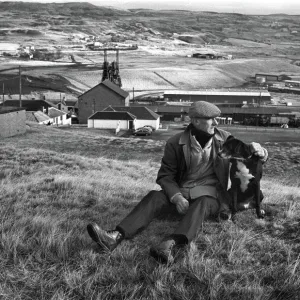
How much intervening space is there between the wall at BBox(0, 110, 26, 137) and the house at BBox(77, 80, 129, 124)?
22173mm

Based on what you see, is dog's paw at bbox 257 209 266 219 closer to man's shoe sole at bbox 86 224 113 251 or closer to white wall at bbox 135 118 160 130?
man's shoe sole at bbox 86 224 113 251

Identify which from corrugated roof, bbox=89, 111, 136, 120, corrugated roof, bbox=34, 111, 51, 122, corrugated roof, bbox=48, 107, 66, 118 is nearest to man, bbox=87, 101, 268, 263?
corrugated roof, bbox=89, 111, 136, 120

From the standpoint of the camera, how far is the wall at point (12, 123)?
83.6 ft

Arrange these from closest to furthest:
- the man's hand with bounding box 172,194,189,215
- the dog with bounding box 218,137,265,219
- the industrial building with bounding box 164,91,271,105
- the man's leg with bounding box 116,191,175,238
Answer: the man's leg with bounding box 116,191,175,238, the man's hand with bounding box 172,194,189,215, the dog with bounding box 218,137,265,219, the industrial building with bounding box 164,91,271,105

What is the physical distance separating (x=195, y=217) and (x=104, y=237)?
87 cm

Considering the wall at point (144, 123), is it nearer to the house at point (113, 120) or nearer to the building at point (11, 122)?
the house at point (113, 120)

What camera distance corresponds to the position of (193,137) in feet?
16.4

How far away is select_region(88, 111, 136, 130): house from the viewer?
1555 inches

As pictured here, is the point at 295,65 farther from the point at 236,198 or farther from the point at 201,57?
the point at 236,198

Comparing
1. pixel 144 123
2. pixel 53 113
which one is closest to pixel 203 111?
pixel 144 123

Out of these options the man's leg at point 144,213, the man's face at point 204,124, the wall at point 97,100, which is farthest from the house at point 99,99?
the man's leg at point 144,213

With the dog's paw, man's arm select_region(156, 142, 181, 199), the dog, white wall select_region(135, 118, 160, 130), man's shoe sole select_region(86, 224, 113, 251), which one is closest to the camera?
man's shoe sole select_region(86, 224, 113, 251)

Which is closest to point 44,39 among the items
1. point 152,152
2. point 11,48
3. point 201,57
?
point 11,48

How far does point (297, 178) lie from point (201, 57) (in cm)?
11200
